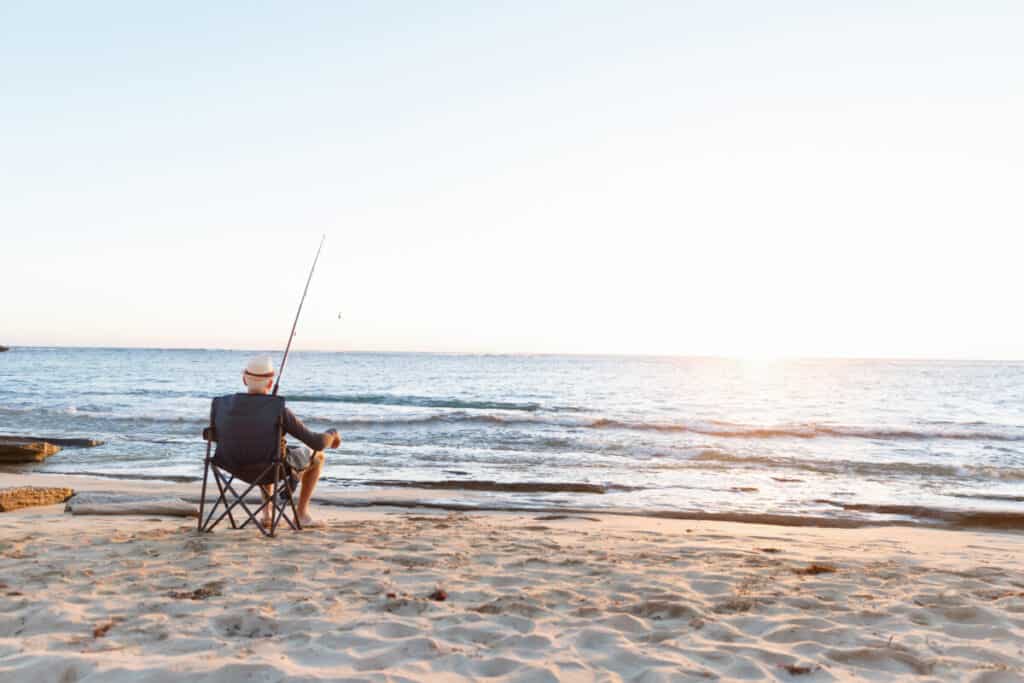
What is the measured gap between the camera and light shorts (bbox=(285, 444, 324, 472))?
6164mm

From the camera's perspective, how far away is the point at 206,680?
300 centimetres

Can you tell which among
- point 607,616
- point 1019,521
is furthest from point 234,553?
point 1019,521

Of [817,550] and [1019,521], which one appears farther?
[1019,521]

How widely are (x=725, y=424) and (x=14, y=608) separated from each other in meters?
18.7

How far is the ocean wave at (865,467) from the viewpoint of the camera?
1266 centimetres

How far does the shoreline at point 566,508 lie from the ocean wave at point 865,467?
354 centimetres

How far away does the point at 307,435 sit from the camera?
5.93m

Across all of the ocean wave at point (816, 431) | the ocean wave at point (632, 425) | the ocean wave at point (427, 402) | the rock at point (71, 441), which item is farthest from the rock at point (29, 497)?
the ocean wave at point (427, 402)

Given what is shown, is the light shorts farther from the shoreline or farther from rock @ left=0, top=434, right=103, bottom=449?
rock @ left=0, top=434, right=103, bottom=449

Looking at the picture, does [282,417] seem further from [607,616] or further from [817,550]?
[817,550]

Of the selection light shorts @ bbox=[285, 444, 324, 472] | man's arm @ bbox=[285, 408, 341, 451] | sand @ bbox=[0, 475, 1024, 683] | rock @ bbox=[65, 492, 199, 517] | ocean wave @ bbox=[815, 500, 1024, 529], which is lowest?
ocean wave @ bbox=[815, 500, 1024, 529]

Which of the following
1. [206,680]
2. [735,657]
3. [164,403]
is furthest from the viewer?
[164,403]

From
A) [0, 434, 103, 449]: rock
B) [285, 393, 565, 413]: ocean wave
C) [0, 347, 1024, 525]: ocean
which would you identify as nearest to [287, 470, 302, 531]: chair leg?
[0, 347, 1024, 525]: ocean

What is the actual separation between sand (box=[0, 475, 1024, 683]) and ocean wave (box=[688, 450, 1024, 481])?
6.71m
